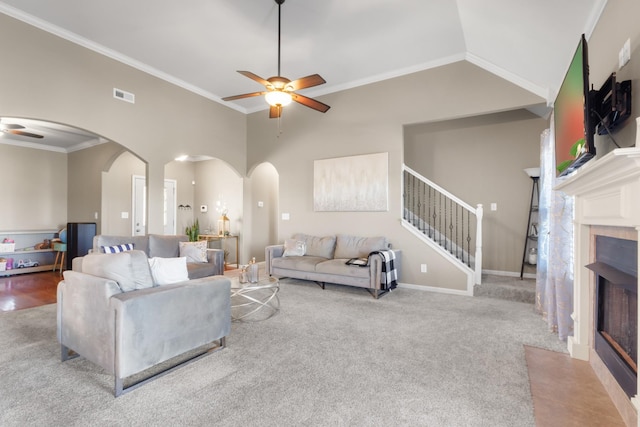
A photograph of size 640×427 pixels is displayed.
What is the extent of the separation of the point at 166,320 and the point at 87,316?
543 millimetres

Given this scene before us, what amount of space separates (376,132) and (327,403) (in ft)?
Result: 14.1

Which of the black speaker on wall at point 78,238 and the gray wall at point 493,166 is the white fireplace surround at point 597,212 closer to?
the gray wall at point 493,166

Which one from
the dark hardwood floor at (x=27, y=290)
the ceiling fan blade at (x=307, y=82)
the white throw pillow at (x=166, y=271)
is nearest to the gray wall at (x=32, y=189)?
the dark hardwood floor at (x=27, y=290)

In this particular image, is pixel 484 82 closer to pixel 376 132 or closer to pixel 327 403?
pixel 376 132

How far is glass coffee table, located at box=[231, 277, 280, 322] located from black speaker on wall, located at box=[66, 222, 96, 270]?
4363 millimetres

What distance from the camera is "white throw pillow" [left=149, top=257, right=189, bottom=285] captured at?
2.37 metres

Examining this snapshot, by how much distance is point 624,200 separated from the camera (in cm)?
166

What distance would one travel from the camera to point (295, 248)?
5449 millimetres

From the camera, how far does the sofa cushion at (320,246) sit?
535 cm

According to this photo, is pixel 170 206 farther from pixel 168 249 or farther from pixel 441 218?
pixel 441 218

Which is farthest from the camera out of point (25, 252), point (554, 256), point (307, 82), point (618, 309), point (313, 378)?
point (25, 252)

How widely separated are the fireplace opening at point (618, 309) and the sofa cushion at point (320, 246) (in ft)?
11.7

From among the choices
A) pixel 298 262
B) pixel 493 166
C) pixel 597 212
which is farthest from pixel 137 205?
pixel 597 212

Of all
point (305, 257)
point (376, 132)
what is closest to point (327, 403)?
point (305, 257)
